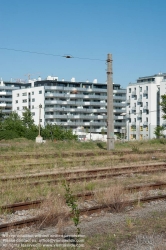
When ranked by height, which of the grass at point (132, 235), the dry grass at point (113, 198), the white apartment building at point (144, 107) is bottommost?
the grass at point (132, 235)

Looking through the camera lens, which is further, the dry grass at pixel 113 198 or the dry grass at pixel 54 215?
the dry grass at pixel 113 198

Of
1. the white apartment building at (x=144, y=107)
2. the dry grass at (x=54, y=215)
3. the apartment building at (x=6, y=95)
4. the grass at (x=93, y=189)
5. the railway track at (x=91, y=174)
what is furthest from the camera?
the apartment building at (x=6, y=95)

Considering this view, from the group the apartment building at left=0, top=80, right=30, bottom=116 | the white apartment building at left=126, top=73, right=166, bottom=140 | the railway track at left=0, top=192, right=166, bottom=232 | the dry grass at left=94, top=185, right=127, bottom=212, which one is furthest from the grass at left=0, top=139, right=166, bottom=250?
the apartment building at left=0, top=80, right=30, bottom=116

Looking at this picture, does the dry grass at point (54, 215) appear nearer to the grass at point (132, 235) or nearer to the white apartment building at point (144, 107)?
the grass at point (132, 235)

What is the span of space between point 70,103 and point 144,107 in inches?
1033

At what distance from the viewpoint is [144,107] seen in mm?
150625

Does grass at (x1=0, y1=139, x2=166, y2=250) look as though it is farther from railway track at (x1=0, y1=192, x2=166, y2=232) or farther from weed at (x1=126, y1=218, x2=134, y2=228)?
railway track at (x1=0, y1=192, x2=166, y2=232)

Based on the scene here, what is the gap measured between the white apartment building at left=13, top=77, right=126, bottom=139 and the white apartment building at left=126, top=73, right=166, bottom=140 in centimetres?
1003

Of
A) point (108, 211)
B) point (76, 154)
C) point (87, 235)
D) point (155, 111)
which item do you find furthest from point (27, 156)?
point (155, 111)

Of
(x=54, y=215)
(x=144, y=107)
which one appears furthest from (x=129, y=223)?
(x=144, y=107)

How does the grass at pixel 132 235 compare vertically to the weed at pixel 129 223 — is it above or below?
below

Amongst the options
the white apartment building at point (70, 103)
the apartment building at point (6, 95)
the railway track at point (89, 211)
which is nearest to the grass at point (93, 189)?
the railway track at point (89, 211)

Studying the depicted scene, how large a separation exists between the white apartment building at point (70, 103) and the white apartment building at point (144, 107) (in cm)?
1003

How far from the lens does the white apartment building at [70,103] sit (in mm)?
154125
